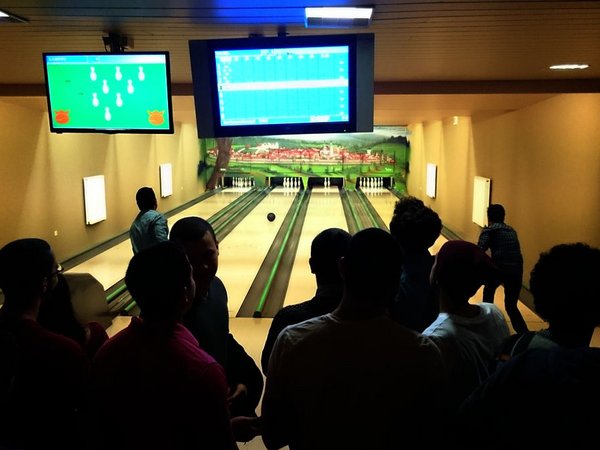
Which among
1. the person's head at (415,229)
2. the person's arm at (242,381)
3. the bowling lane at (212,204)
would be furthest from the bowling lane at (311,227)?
the person's arm at (242,381)

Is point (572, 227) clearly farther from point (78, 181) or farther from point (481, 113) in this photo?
point (78, 181)

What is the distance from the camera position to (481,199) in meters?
8.52

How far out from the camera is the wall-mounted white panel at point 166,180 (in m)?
12.5

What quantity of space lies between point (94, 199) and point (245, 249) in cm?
255


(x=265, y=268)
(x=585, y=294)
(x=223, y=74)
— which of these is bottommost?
(x=265, y=268)

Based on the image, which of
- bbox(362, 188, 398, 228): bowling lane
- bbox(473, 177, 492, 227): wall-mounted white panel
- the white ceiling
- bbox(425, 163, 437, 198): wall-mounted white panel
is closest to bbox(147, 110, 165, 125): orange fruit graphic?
the white ceiling

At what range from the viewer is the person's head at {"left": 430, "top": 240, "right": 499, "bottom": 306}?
1.65m

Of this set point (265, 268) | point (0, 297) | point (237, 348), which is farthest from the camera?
point (265, 268)

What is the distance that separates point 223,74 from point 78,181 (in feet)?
19.6

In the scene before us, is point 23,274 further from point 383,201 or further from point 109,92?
point 383,201

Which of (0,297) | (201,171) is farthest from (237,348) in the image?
(201,171)

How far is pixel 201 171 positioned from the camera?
56.0 feet

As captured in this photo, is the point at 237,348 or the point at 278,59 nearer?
the point at 237,348

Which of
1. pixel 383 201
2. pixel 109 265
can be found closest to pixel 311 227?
pixel 109 265
